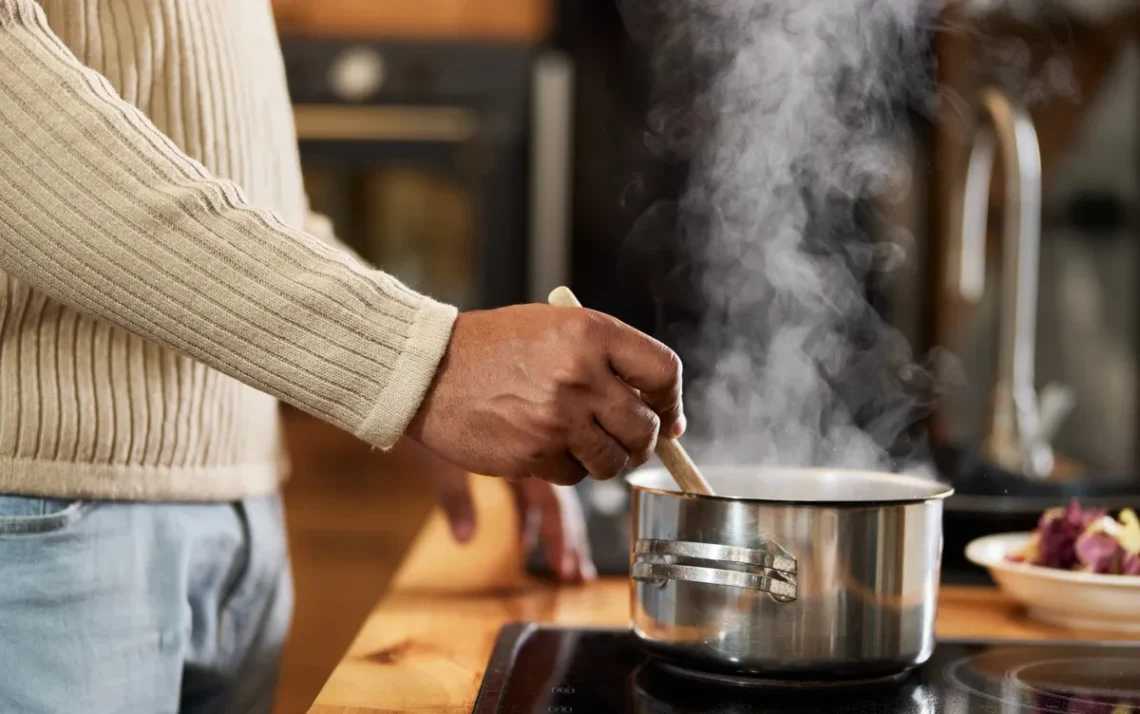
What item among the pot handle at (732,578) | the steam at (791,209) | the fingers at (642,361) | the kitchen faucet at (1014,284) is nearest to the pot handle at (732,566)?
the pot handle at (732,578)

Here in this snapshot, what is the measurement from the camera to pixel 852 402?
2.61m

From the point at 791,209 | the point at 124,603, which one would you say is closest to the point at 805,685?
the point at 124,603

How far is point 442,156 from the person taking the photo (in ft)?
8.50

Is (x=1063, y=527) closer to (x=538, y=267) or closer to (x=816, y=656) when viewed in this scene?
(x=816, y=656)

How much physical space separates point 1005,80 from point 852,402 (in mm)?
877

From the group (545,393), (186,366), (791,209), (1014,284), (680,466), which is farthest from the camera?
(791,209)

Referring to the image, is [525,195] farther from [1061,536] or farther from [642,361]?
[642,361]

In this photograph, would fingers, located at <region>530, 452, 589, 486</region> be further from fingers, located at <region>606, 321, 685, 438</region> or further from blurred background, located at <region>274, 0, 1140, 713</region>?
blurred background, located at <region>274, 0, 1140, 713</region>

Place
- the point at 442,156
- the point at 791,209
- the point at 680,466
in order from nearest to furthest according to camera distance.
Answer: the point at 680,466 < the point at 791,209 < the point at 442,156

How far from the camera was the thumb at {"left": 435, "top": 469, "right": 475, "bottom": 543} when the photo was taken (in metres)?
1.13

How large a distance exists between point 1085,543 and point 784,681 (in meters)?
0.33

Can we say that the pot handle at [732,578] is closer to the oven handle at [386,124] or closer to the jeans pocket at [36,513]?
the jeans pocket at [36,513]

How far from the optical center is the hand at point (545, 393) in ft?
2.12

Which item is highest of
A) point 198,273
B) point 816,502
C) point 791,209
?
point 791,209
